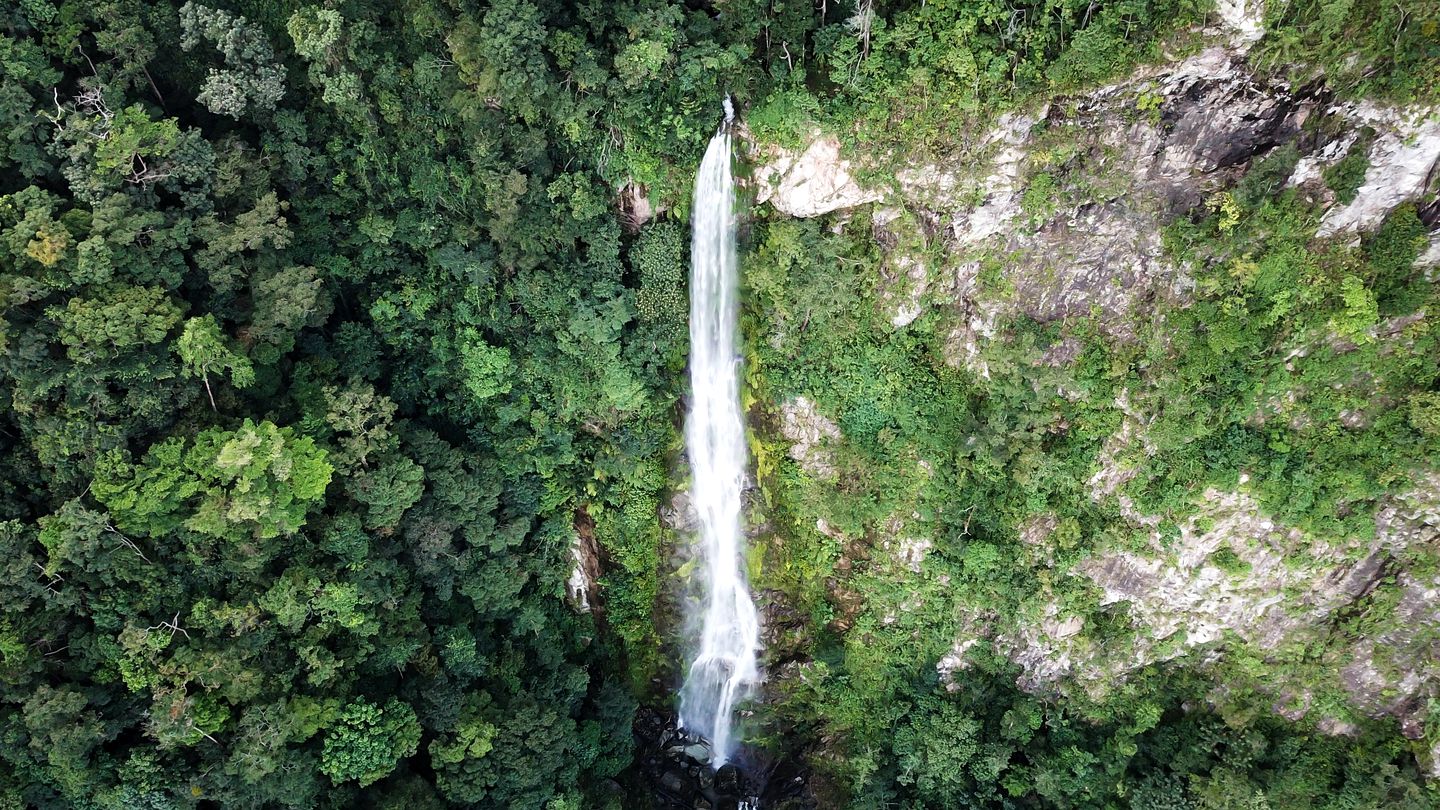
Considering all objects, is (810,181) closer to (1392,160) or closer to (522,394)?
(522,394)

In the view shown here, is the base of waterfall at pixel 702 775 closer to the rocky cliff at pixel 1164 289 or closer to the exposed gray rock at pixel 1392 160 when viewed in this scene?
the rocky cliff at pixel 1164 289

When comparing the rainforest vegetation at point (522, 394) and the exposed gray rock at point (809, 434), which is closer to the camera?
the rainforest vegetation at point (522, 394)

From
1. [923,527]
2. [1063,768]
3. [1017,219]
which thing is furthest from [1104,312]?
[1063,768]

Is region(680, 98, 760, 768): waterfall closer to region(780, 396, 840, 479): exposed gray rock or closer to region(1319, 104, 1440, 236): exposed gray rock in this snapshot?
region(780, 396, 840, 479): exposed gray rock

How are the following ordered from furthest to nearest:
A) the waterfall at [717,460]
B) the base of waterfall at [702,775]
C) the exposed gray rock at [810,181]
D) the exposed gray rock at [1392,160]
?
the base of waterfall at [702,775], the waterfall at [717,460], the exposed gray rock at [810,181], the exposed gray rock at [1392,160]

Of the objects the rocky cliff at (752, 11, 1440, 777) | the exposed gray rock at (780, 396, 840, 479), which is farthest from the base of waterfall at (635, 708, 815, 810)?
the exposed gray rock at (780, 396, 840, 479)

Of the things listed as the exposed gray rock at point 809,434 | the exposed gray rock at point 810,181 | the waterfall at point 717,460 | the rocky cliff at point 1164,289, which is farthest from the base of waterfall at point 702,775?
the exposed gray rock at point 810,181
